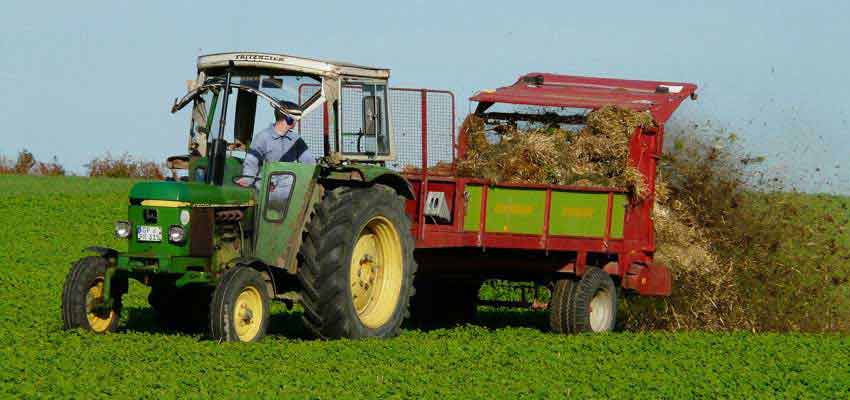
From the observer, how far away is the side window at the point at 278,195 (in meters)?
10.6

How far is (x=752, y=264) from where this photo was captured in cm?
1484

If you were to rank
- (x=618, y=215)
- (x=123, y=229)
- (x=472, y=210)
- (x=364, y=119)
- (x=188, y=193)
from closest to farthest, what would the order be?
(x=188, y=193)
(x=123, y=229)
(x=364, y=119)
(x=472, y=210)
(x=618, y=215)

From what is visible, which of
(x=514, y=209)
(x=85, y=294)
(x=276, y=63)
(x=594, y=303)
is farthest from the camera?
(x=594, y=303)

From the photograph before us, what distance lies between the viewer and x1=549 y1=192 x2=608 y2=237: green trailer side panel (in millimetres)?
12875

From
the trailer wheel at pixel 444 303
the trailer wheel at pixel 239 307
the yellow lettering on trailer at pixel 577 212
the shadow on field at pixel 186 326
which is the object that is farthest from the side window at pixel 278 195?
the trailer wheel at pixel 444 303

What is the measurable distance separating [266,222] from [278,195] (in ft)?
0.77

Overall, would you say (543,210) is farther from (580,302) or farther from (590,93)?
(590,93)

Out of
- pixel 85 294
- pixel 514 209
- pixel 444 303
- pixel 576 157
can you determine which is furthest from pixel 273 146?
pixel 444 303

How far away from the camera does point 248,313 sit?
404 inches

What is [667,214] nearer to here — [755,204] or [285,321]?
[755,204]

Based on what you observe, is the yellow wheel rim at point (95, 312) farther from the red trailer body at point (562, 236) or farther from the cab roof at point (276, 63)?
the red trailer body at point (562, 236)

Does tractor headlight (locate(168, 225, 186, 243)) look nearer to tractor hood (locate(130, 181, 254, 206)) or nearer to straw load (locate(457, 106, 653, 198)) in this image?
tractor hood (locate(130, 181, 254, 206))

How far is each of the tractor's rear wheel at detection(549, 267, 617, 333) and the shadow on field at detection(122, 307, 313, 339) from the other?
2.56m

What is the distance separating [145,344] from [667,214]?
608 centimetres
